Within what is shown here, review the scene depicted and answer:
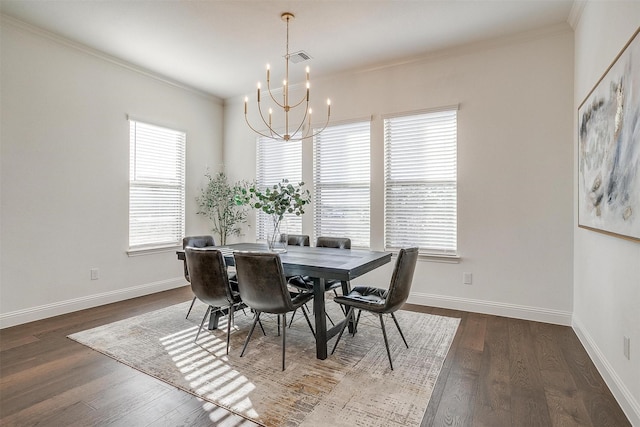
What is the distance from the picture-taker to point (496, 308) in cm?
372

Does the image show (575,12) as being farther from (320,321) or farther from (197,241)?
Result: (197,241)

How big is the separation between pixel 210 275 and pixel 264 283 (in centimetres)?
56

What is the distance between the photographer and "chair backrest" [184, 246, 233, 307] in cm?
271

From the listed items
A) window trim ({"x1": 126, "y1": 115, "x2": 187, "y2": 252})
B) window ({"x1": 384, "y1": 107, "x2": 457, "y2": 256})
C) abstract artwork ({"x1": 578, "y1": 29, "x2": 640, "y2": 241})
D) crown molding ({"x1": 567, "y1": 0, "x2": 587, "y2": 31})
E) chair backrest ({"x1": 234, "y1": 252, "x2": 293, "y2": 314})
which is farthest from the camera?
window trim ({"x1": 126, "y1": 115, "x2": 187, "y2": 252})

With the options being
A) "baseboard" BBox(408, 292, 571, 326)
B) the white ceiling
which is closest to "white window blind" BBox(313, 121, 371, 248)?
the white ceiling

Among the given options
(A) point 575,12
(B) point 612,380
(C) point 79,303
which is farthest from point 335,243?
(A) point 575,12

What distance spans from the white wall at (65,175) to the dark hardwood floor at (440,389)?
0.69 meters

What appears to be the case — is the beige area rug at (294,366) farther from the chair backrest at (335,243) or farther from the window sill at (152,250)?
the window sill at (152,250)

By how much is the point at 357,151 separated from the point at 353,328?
2394 millimetres

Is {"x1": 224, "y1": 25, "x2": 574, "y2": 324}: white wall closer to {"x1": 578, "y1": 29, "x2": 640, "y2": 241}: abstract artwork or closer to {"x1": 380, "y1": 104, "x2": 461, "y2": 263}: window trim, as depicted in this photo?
{"x1": 380, "y1": 104, "x2": 461, "y2": 263}: window trim

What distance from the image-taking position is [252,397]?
210cm

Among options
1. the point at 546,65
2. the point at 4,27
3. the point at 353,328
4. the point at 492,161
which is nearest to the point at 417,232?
the point at 492,161

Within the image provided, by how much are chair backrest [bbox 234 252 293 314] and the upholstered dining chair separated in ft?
0.76

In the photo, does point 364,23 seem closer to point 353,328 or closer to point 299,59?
point 299,59
